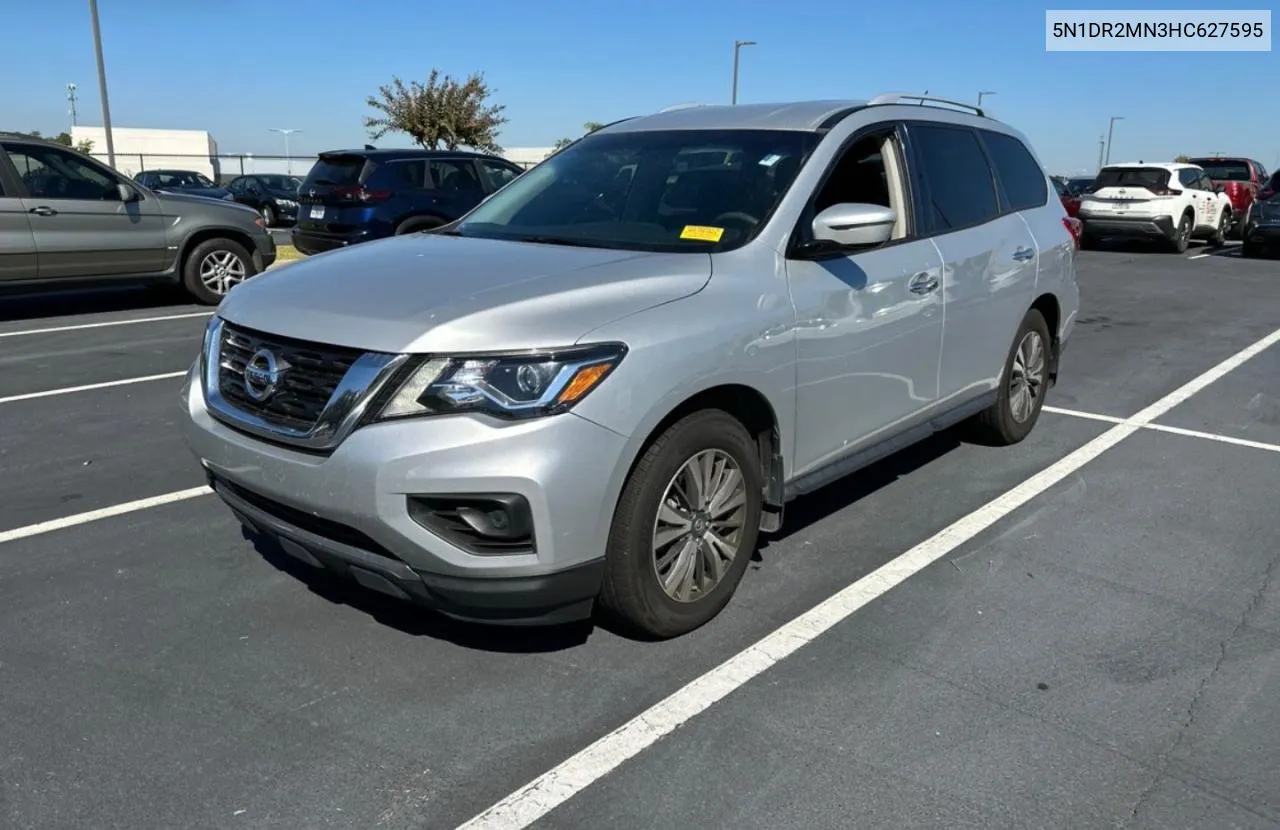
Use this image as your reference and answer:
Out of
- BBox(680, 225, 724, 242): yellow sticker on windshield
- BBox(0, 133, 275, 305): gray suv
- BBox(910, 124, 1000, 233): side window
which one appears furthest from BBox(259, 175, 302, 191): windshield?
BBox(680, 225, 724, 242): yellow sticker on windshield

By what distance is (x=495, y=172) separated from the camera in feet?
A: 44.3

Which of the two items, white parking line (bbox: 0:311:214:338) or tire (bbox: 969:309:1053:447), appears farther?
white parking line (bbox: 0:311:214:338)

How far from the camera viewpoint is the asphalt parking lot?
270 centimetres

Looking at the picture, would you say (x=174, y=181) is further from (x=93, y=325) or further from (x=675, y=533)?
(x=675, y=533)

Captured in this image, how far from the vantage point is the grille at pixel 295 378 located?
302 centimetres

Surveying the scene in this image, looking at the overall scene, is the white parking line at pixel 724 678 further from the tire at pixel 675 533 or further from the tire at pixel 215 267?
the tire at pixel 215 267

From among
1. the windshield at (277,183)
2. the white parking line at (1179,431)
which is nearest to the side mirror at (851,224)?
the white parking line at (1179,431)

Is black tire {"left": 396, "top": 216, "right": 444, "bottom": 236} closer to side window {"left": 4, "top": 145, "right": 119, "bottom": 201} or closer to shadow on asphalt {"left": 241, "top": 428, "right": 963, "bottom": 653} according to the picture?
side window {"left": 4, "top": 145, "right": 119, "bottom": 201}

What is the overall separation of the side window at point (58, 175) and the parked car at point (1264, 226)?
17.8 metres

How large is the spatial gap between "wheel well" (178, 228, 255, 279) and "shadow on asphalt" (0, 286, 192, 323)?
1.92 feet

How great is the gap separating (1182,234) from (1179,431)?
14732mm

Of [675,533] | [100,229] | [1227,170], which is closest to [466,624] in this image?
[675,533]

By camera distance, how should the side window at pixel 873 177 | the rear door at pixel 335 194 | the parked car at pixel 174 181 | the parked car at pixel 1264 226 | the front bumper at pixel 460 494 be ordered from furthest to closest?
the parked car at pixel 174 181
the parked car at pixel 1264 226
the rear door at pixel 335 194
the side window at pixel 873 177
the front bumper at pixel 460 494

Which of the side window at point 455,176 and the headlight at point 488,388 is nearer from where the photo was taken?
the headlight at point 488,388
